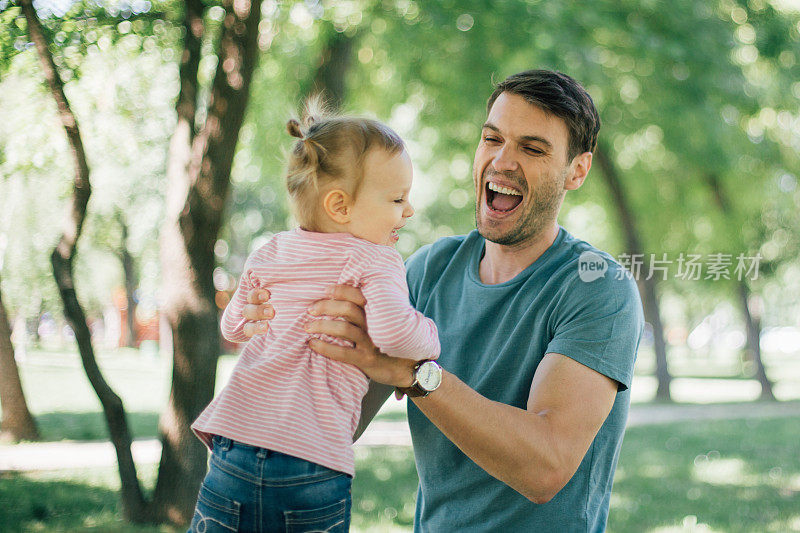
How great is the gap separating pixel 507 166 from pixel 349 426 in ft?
3.77

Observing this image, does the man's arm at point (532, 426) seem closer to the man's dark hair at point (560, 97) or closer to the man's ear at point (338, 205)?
the man's ear at point (338, 205)

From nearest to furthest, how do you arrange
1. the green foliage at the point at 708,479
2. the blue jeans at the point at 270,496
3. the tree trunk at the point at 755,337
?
the blue jeans at the point at 270,496
the green foliage at the point at 708,479
the tree trunk at the point at 755,337

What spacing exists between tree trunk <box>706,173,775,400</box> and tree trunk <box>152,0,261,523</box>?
15.1m

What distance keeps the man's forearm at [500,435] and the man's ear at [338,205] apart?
21.2 inches

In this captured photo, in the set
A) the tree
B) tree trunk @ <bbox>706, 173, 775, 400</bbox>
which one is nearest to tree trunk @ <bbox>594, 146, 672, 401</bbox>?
tree trunk @ <bbox>706, 173, 775, 400</bbox>

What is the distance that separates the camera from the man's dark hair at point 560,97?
2.67 m

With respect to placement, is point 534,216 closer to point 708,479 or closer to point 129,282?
point 708,479

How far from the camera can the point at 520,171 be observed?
9.07 feet

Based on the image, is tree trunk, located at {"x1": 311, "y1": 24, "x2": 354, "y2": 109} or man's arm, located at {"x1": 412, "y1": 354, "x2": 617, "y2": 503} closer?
man's arm, located at {"x1": 412, "y1": 354, "x2": 617, "y2": 503}

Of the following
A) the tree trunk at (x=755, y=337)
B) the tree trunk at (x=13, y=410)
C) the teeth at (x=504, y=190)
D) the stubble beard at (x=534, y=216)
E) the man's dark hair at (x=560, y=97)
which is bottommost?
the tree trunk at (x=755, y=337)

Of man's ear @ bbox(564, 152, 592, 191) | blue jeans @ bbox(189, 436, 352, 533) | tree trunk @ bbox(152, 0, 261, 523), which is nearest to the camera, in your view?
blue jeans @ bbox(189, 436, 352, 533)

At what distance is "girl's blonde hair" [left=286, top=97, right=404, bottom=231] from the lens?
222 centimetres

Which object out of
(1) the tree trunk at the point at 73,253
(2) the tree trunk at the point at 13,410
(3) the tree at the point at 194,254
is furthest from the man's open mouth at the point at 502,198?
(2) the tree trunk at the point at 13,410

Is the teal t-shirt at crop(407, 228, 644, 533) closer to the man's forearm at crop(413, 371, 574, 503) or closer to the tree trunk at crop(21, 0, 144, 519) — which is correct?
the man's forearm at crop(413, 371, 574, 503)
